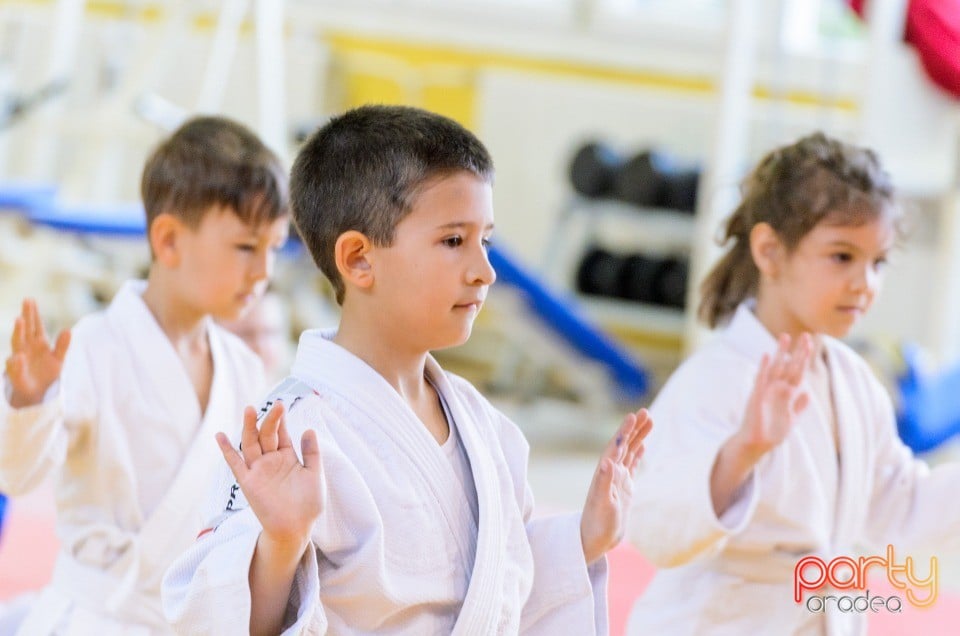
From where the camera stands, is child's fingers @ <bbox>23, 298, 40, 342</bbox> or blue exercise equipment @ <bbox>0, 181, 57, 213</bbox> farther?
blue exercise equipment @ <bbox>0, 181, 57, 213</bbox>

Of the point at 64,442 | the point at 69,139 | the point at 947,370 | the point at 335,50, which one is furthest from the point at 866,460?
the point at 69,139

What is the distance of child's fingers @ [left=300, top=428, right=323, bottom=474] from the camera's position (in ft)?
5.04

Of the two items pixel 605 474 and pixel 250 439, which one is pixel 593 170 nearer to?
pixel 605 474

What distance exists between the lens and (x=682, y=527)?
223cm

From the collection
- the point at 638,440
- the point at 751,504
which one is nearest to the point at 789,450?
the point at 751,504

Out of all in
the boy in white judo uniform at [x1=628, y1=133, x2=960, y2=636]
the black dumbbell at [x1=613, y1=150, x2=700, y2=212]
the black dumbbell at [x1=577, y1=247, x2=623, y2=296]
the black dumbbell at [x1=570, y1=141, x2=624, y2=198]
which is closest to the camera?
the boy in white judo uniform at [x1=628, y1=133, x2=960, y2=636]

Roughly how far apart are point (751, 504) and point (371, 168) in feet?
3.00

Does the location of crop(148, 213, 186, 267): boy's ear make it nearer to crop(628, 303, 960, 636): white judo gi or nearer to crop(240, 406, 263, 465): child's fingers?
crop(628, 303, 960, 636): white judo gi

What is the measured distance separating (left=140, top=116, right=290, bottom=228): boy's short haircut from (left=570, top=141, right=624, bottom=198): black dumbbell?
3.99 meters

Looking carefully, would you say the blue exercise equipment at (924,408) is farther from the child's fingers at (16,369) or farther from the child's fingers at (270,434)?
the child's fingers at (270,434)

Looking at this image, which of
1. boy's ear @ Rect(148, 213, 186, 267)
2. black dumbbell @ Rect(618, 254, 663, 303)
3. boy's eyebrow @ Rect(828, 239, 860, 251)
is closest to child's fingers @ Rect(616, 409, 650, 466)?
boy's eyebrow @ Rect(828, 239, 860, 251)

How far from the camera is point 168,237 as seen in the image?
254 centimetres

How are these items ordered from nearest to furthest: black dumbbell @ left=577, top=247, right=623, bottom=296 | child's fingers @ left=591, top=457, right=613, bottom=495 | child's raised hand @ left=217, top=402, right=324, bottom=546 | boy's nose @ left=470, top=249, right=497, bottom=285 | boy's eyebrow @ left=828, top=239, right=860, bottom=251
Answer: child's raised hand @ left=217, top=402, right=324, bottom=546
boy's nose @ left=470, top=249, right=497, bottom=285
child's fingers @ left=591, top=457, right=613, bottom=495
boy's eyebrow @ left=828, top=239, right=860, bottom=251
black dumbbell @ left=577, top=247, right=623, bottom=296

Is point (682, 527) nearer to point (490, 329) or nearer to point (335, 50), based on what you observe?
point (490, 329)
